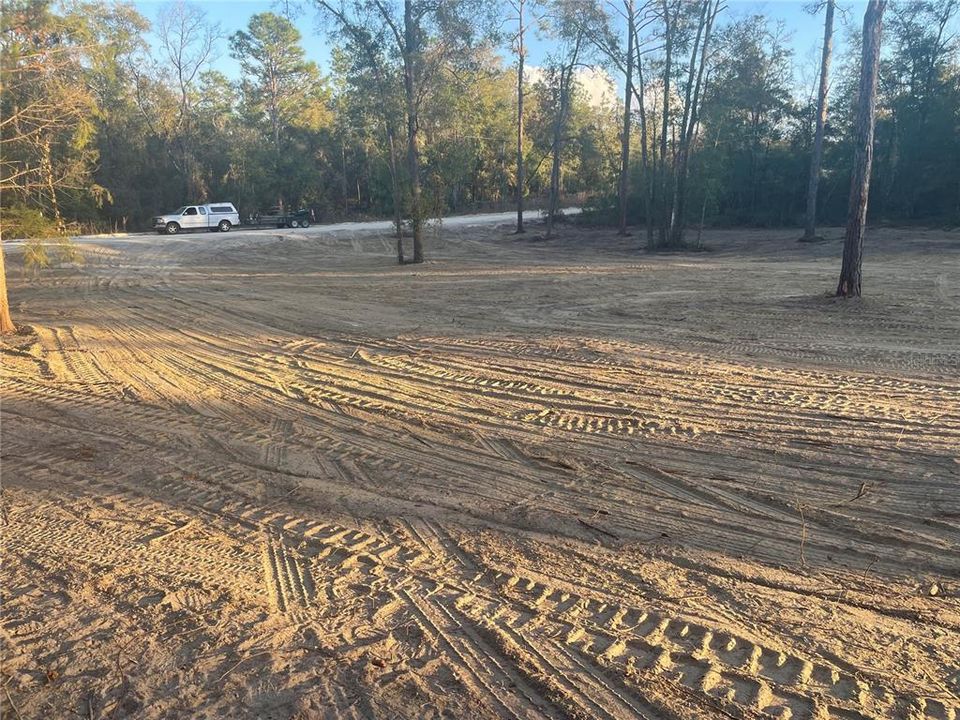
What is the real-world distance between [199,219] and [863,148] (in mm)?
33218

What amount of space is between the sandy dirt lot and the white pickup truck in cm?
2872

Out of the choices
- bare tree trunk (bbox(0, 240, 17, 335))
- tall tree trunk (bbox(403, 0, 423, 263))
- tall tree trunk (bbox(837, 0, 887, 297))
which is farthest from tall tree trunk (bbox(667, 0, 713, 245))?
bare tree trunk (bbox(0, 240, 17, 335))

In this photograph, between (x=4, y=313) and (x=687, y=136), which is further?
(x=687, y=136)

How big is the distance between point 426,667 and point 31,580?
7.44 ft

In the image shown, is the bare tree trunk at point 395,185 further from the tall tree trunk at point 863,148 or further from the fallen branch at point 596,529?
the fallen branch at point 596,529

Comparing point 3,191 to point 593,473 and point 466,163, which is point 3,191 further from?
point 466,163

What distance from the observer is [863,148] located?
11.5 meters

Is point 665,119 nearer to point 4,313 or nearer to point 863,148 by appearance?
point 863,148

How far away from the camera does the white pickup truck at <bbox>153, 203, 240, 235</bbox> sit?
34844mm

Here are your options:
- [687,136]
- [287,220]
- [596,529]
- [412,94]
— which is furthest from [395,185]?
[287,220]

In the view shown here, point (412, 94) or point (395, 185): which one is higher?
point (412, 94)

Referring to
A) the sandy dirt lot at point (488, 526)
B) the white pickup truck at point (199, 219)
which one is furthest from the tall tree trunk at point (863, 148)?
the white pickup truck at point (199, 219)

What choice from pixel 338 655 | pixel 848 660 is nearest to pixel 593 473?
pixel 848 660

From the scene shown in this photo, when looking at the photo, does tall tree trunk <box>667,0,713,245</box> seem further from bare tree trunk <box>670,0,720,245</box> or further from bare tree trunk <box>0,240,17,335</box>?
bare tree trunk <box>0,240,17,335</box>
